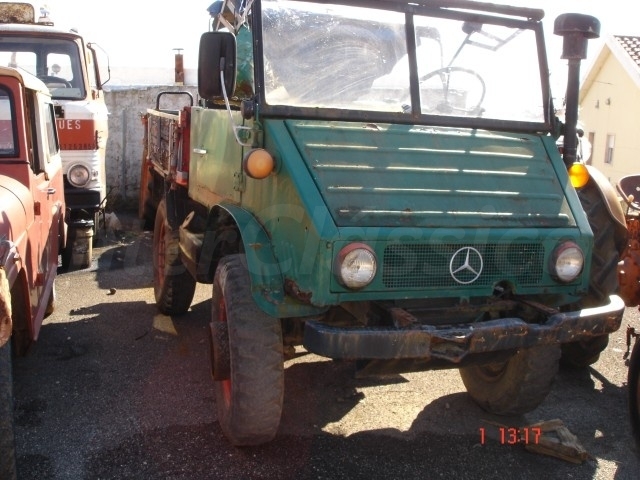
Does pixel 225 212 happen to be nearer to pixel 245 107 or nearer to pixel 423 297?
pixel 245 107

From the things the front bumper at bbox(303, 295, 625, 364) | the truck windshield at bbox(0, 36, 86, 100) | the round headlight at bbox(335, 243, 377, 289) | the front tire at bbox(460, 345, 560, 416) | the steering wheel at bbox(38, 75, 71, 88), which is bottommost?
the front tire at bbox(460, 345, 560, 416)

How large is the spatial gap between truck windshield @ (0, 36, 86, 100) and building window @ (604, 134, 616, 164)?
15.5 m

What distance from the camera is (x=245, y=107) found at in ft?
12.5

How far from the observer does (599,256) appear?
4.56m

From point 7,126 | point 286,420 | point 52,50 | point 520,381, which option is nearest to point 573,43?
point 520,381

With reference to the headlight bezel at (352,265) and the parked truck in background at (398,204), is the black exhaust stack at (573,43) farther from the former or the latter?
the headlight bezel at (352,265)

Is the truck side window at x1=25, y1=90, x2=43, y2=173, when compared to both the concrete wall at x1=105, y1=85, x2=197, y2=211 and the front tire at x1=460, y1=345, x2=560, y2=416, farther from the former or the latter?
the concrete wall at x1=105, y1=85, x2=197, y2=211

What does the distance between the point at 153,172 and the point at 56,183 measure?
79.6 inches

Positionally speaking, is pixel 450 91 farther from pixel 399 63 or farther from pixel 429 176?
pixel 429 176

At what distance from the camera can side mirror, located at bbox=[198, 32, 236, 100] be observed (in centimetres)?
380

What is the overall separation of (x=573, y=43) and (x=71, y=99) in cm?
590

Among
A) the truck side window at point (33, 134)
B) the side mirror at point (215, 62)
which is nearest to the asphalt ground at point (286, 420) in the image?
the truck side window at point (33, 134)

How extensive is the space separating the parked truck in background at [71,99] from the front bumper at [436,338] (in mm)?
5264
